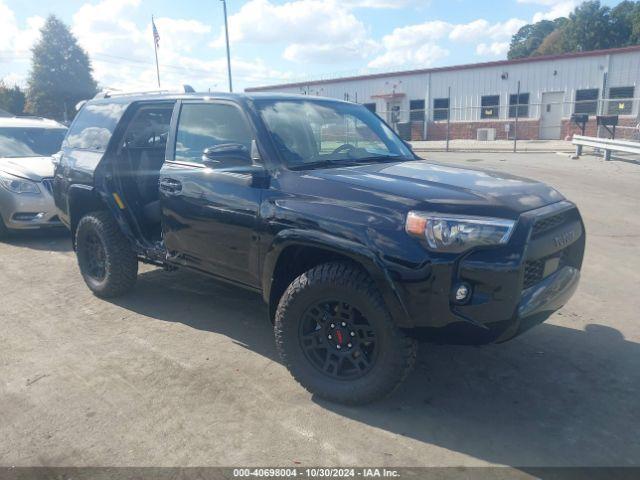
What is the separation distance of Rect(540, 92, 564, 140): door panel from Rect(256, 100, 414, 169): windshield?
87.7 feet

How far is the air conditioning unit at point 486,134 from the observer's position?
29.6m

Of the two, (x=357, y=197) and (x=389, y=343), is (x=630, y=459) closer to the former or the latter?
(x=389, y=343)

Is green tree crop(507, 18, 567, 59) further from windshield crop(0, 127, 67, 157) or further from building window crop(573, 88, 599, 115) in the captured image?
windshield crop(0, 127, 67, 157)

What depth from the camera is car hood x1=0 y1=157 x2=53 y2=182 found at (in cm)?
761

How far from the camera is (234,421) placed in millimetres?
3121

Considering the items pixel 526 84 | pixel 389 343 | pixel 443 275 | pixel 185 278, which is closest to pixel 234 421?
pixel 389 343

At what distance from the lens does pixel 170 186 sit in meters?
4.27

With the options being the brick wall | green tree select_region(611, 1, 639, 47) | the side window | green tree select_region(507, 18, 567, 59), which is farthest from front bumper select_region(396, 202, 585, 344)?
green tree select_region(507, 18, 567, 59)

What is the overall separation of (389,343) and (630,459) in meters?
1.33

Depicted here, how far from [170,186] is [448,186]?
223 cm

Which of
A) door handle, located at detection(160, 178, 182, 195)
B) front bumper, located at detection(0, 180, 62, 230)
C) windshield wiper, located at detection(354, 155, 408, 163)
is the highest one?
windshield wiper, located at detection(354, 155, 408, 163)

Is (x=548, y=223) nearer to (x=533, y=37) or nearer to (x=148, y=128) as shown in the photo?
(x=148, y=128)

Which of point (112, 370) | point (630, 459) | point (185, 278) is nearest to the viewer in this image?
point (630, 459)

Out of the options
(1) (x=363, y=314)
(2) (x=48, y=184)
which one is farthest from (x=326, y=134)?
(2) (x=48, y=184)
